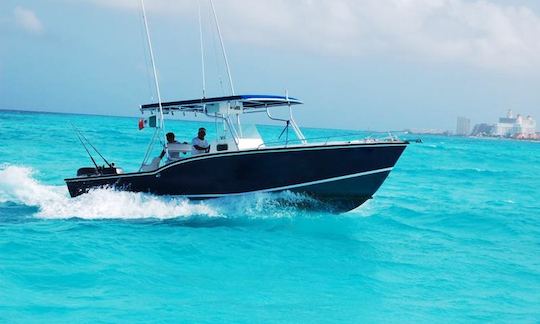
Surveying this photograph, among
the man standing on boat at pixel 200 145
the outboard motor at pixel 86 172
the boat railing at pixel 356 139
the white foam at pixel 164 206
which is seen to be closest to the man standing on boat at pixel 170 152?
the man standing on boat at pixel 200 145

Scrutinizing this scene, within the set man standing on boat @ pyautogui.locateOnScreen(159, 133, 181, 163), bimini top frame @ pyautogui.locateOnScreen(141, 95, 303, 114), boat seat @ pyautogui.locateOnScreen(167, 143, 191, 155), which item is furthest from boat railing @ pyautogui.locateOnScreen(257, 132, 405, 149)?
man standing on boat @ pyautogui.locateOnScreen(159, 133, 181, 163)

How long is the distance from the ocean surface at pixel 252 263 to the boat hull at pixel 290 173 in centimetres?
36

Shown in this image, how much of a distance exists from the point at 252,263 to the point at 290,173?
251cm

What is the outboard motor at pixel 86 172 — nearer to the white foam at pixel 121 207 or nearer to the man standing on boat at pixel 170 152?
the white foam at pixel 121 207

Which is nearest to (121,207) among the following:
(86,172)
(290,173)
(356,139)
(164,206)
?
(164,206)

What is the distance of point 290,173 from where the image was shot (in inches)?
489

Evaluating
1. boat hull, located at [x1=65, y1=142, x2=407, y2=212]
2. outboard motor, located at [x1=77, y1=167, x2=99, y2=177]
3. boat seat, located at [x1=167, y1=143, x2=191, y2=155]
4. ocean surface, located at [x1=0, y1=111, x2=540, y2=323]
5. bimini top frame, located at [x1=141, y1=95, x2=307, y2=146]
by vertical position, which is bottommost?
ocean surface, located at [x1=0, y1=111, x2=540, y2=323]

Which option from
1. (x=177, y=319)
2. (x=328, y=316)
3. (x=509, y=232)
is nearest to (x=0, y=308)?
(x=177, y=319)

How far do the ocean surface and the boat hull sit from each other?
364 mm

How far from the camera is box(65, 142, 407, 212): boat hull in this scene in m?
12.1

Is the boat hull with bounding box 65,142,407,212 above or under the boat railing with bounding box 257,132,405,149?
under

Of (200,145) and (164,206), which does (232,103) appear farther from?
(164,206)

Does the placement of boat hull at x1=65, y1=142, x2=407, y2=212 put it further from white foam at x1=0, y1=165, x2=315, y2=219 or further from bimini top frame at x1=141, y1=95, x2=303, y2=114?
bimini top frame at x1=141, y1=95, x2=303, y2=114

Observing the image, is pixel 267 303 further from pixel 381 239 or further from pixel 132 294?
pixel 381 239
